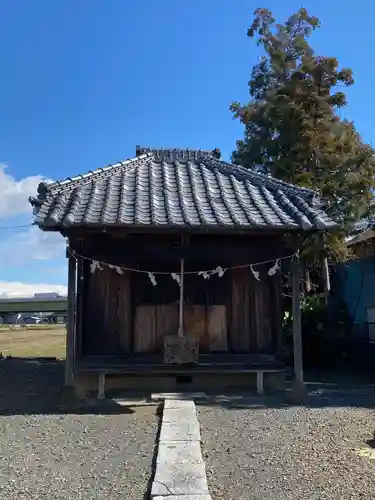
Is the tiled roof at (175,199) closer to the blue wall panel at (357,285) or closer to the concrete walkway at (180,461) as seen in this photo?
the concrete walkway at (180,461)

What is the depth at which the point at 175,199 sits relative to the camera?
10359mm

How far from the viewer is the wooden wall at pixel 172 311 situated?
34.1 feet

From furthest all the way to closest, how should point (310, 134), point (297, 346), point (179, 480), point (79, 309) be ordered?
point (310, 134) → point (79, 309) → point (297, 346) → point (179, 480)

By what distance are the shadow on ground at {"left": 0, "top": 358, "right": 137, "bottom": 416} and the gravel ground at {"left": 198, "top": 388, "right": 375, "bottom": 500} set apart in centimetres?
191

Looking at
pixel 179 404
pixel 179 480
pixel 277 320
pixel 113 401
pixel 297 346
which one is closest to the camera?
pixel 179 480

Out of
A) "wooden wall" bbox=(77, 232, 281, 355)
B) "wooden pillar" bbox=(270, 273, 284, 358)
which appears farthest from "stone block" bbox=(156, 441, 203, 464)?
"wooden pillar" bbox=(270, 273, 284, 358)

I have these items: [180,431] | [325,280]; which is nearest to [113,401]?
[180,431]

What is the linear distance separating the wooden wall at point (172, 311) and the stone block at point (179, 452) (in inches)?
163

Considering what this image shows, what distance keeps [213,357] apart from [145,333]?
1418 mm

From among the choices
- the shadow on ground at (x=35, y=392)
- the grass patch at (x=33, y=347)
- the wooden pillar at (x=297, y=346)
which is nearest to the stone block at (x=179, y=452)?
the shadow on ground at (x=35, y=392)

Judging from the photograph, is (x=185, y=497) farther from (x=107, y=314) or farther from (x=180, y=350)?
(x=107, y=314)

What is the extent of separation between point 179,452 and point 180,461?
0.37m

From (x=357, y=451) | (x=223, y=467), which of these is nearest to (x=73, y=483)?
(x=223, y=467)

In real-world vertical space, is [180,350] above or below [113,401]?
above
